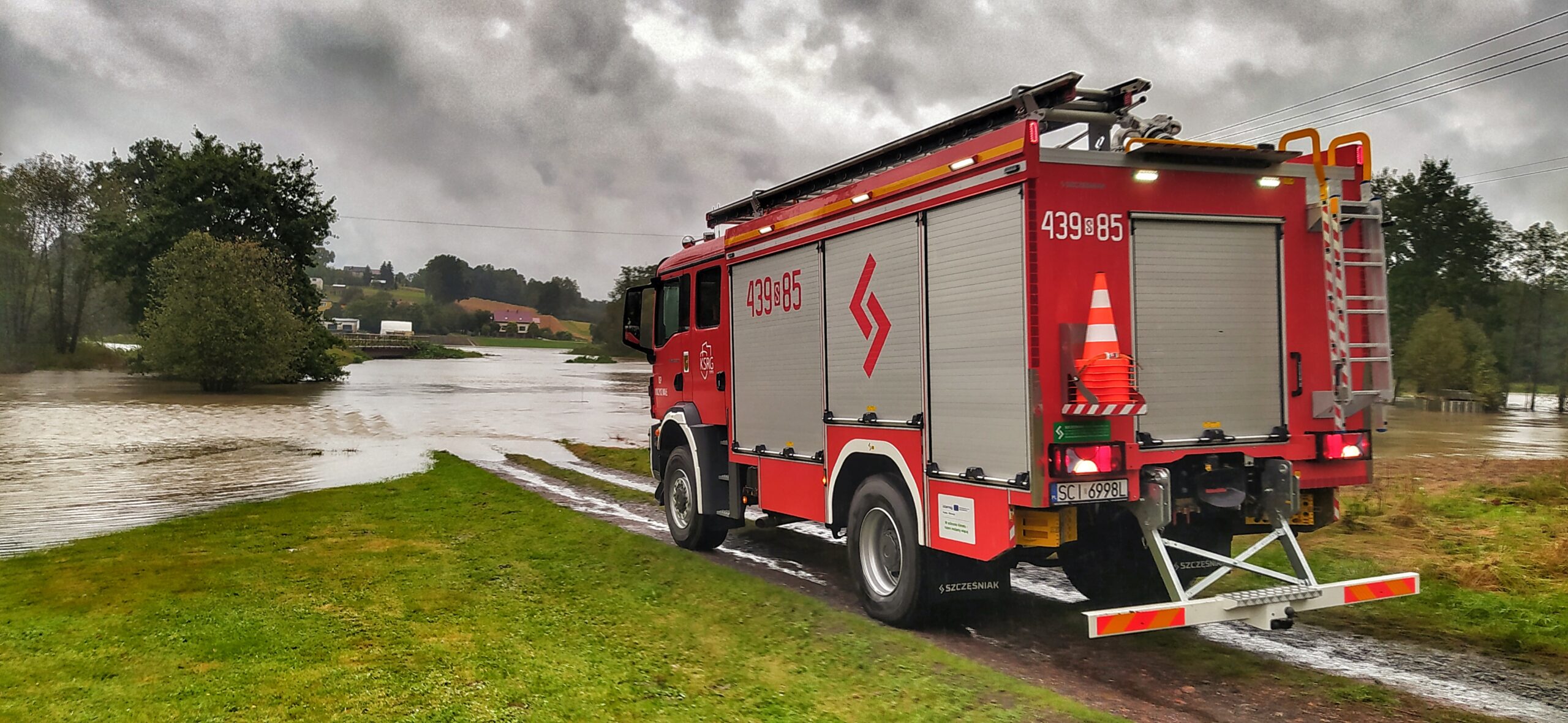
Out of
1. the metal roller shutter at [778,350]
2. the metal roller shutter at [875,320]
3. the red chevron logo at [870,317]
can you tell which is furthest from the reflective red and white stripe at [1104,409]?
the metal roller shutter at [778,350]

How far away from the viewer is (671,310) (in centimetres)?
1107

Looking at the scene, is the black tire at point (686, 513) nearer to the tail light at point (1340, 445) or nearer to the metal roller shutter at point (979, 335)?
the metal roller shutter at point (979, 335)

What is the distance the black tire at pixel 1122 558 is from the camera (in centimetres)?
598

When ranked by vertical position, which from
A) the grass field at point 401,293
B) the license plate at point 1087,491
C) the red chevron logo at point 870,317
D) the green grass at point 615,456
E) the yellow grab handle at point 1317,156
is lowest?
the green grass at point 615,456

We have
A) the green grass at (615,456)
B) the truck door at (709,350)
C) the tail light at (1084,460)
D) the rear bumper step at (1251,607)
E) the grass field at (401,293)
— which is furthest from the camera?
the grass field at (401,293)

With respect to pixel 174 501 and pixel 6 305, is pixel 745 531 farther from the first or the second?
pixel 6 305

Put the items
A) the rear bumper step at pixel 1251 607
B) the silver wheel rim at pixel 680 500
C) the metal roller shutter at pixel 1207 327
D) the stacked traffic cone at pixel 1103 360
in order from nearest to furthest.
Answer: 1. the rear bumper step at pixel 1251 607
2. the stacked traffic cone at pixel 1103 360
3. the metal roller shutter at pixel 1207 327
4. the silver wheel rim at pixel 680 500

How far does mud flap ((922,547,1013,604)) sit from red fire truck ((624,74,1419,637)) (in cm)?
1

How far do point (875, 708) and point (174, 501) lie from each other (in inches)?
559

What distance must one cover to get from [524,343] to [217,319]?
112648 mm

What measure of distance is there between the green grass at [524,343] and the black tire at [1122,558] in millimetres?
149206

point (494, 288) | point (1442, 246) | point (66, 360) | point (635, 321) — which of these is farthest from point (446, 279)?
point (635, 321)

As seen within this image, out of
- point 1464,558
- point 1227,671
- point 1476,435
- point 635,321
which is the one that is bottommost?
point 1476,435

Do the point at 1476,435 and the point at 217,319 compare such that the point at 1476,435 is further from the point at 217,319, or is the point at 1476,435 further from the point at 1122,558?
the point at 217,319
